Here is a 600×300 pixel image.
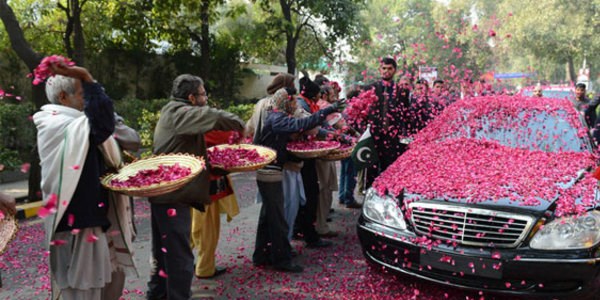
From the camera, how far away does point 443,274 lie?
12.1 ft

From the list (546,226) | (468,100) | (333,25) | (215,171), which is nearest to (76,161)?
(215,171)

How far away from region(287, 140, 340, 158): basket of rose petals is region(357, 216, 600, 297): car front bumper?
1656mm

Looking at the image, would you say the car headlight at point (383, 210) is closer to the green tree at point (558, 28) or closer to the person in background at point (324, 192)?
the person in background at point (324, 192)

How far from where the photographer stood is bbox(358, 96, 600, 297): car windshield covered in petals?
345cm

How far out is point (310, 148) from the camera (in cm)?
541

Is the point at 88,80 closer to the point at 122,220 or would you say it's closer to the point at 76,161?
the point at 76,161

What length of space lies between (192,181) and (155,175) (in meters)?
0.31

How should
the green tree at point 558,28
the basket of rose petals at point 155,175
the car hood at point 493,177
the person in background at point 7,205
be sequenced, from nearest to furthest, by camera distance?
the person in background at point 7,205 < the basket of rose petals at point 155,175 < the car hood at point 493,177 < the green tree at point 558,28

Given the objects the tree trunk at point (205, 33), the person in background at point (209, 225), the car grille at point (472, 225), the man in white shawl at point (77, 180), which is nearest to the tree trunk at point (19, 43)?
the person in background at point (209, 225)

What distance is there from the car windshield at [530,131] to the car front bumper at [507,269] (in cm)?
167

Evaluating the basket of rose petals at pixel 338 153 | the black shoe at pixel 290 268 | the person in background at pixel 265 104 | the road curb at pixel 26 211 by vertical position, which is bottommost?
the road curb at pixel 26 211

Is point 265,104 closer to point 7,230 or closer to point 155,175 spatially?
point 155,175

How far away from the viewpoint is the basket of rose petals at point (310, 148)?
17.0 ft

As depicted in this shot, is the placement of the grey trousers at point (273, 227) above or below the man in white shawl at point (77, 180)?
below
